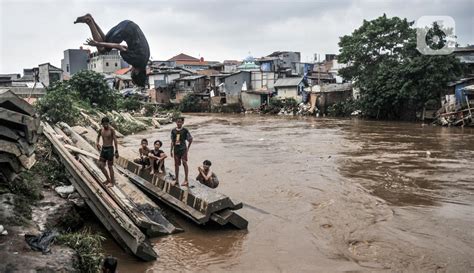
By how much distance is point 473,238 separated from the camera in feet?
24.3

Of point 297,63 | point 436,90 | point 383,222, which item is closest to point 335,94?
point 436,90

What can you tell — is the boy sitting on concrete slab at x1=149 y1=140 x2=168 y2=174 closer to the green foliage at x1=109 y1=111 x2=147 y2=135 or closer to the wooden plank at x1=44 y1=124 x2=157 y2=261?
the wooden plank at x1=44 y1=124 x2=157 y2=261

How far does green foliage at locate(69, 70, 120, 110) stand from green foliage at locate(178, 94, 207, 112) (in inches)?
785

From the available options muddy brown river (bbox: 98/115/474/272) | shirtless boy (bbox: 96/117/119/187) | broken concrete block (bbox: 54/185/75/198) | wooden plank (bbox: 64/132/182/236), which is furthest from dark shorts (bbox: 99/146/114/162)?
muddy brown river (bbox: 98/115/474/272)

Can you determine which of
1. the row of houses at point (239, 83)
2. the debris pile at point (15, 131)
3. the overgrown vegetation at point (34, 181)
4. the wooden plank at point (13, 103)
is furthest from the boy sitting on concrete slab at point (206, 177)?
the row of houses at point (239, 83)

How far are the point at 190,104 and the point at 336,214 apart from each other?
132 ft

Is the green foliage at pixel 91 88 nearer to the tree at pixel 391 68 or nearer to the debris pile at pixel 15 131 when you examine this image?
the tree at pixel 391 68

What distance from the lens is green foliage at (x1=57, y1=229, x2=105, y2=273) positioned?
5152mm

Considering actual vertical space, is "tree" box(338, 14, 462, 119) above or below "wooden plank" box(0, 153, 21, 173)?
above

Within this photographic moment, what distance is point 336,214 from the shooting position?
353 inches

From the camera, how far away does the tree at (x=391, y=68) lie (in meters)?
27.2

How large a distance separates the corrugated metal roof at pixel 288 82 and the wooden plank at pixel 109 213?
35830 millimetres

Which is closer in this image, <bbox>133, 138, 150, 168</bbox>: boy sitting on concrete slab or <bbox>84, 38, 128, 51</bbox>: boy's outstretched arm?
<bbox>84, 38, 128, 51</bbox>: boy's outstretched arm

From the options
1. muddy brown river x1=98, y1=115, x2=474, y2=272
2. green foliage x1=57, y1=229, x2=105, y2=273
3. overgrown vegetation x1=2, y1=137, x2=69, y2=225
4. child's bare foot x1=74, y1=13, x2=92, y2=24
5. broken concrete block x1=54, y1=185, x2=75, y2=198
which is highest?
child's bare foot x1=74, y1=13, x2=92, y2=24
